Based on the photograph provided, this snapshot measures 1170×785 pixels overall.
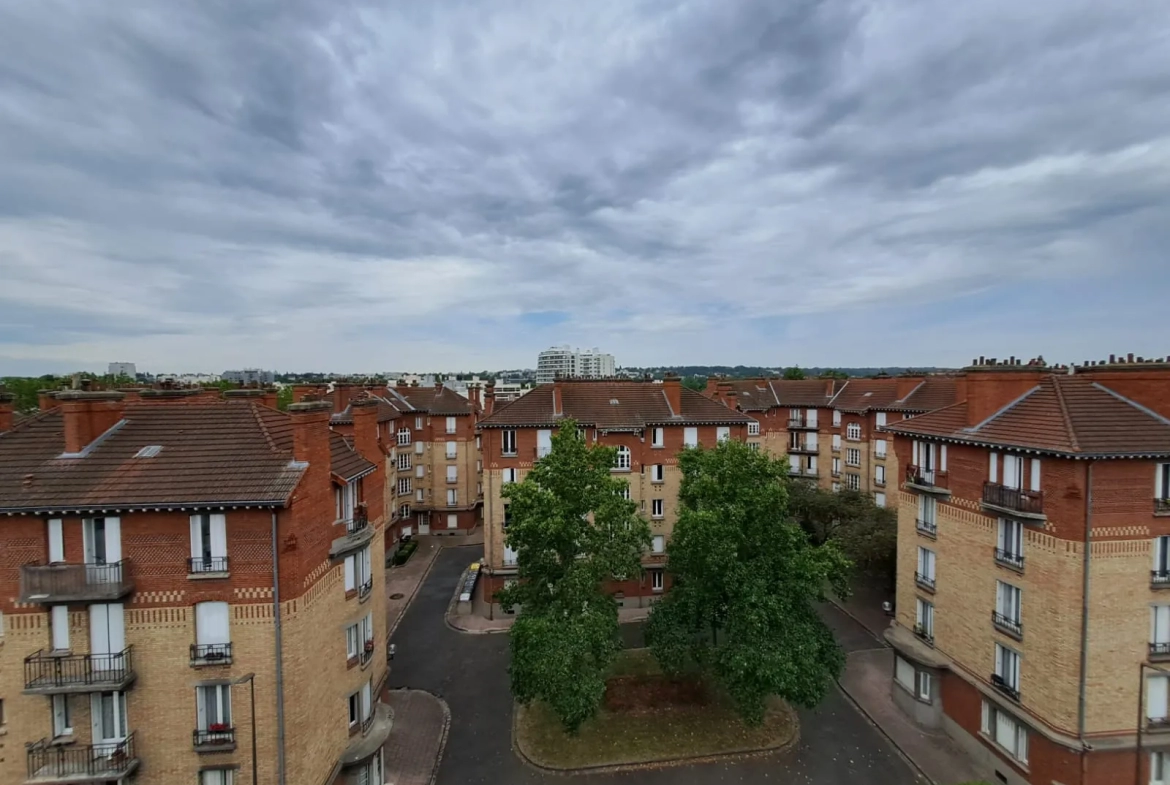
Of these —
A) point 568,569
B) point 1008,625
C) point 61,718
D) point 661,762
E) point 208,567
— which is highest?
point 208,567

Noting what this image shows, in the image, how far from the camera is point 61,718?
16.4 m

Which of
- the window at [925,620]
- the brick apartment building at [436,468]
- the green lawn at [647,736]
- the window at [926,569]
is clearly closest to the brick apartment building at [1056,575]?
the window at [925,620]

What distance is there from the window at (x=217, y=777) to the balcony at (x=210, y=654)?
3.54 m

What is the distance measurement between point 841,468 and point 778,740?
1459 inches

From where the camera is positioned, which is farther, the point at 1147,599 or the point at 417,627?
the point at 417,627

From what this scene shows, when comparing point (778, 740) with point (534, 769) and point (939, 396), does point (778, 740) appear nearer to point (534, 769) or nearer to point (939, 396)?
point (534, 769)

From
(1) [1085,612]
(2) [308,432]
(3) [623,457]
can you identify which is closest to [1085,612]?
(1) [1085,612]

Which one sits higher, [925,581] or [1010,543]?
[1010,543]

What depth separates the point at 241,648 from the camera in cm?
1658

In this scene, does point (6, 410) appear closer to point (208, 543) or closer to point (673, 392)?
point (208, 543)

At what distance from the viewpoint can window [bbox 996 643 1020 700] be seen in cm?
2028

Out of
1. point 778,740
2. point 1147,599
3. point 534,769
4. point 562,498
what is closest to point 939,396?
point 1147,599

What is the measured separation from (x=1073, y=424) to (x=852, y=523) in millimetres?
20615

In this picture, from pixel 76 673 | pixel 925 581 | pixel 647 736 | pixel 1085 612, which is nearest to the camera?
pixel 76 673
